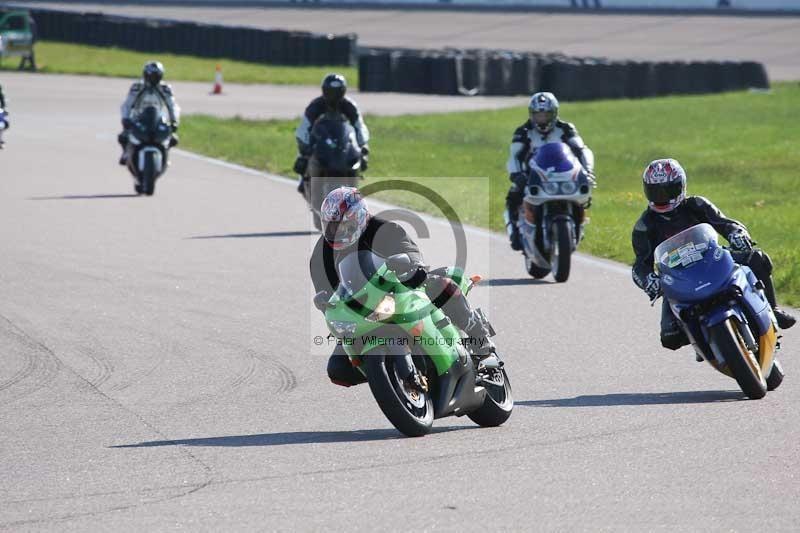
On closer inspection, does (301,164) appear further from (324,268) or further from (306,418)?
(324,268)

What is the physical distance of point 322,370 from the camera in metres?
10.1

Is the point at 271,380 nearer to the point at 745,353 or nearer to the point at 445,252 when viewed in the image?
the point at 745,353

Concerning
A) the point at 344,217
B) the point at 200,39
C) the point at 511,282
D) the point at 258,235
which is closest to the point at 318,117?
the point at 258,235

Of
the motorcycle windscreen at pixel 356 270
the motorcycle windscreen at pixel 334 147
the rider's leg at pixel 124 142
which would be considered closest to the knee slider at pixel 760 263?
the motorcycle windscreen at pixel 356 270

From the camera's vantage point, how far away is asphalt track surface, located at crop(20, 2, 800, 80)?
53375 millimetres

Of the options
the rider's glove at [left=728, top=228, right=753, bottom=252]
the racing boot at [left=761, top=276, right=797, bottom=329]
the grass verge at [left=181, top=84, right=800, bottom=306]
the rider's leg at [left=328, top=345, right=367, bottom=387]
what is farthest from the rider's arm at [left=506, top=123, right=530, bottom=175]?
the rider's leg at [left=328, top=345, right=367, bottom=387]

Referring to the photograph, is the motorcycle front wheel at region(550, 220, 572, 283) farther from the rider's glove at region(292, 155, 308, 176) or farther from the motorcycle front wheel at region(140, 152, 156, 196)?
the motorcycle front wheel at region(140, 152, 156, 196)

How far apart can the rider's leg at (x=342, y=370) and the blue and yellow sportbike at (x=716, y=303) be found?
6.73ft

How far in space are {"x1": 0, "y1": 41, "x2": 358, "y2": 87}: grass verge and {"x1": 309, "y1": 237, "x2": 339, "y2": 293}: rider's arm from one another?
37.7m

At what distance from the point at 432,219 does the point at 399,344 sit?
35.7 ft

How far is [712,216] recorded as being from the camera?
944 cm

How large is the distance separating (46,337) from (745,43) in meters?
46.9

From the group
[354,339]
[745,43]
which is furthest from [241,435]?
[745,43]

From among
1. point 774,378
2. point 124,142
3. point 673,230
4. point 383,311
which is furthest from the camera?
point 124,142
